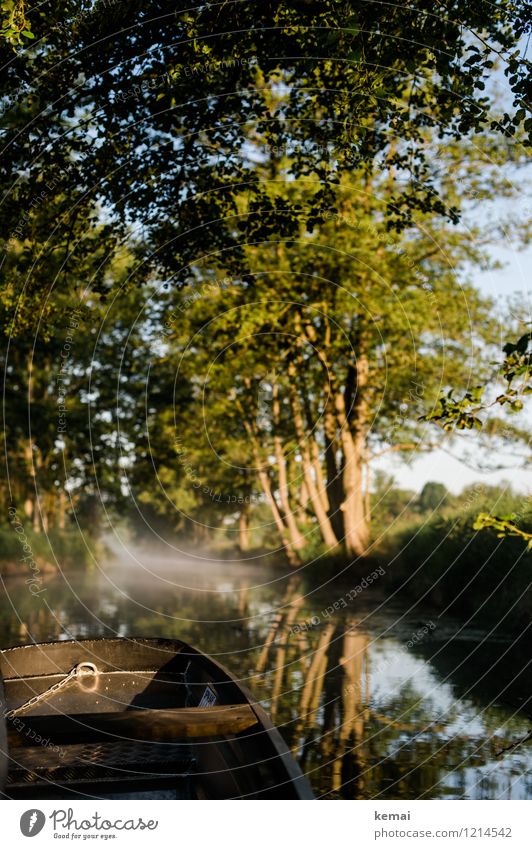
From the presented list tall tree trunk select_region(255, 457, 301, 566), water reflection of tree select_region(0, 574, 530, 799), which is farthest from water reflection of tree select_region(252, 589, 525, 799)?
tall tree trunk select_region(255, 457, 301, 566)

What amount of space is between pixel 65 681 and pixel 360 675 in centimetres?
650

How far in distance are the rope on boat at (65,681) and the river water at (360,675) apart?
7.98 feet

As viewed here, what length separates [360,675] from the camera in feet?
47.2

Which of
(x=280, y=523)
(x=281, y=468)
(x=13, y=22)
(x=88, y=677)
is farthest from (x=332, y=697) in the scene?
(x=280, y=523)

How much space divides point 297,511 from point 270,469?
3241mm

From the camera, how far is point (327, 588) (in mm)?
30391

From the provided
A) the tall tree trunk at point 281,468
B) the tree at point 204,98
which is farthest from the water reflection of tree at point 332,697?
the tall tree trunk at point 281,468

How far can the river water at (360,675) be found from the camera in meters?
8.94

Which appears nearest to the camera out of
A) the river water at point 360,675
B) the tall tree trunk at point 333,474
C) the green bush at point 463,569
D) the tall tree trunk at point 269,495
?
the river water at point 360,675

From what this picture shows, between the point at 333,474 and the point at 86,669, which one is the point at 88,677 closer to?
the point at 86,669

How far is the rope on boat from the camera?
848cm

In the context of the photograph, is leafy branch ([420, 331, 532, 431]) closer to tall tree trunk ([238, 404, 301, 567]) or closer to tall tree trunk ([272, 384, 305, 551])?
tall tree trunk ([272, 384, 305, 551])

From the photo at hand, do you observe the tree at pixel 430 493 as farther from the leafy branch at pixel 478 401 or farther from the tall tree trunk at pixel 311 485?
the leafy branch at pixel 478 401
